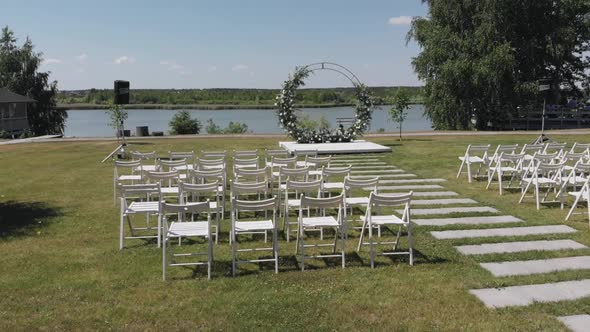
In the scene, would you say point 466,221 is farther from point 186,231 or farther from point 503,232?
point 186,231

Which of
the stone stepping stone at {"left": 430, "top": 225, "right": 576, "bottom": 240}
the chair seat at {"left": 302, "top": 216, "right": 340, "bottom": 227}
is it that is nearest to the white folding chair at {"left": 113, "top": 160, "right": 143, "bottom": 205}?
the chair seat at {"left": 302, "top": 216, "right": 340, "bottom": 227}

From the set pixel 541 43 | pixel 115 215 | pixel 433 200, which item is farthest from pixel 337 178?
pixel 541 43

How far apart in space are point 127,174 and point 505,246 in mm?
9314

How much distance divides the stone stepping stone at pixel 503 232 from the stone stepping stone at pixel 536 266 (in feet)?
3.33

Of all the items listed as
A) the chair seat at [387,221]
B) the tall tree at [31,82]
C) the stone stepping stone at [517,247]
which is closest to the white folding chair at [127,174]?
the chair seat at [387,221]

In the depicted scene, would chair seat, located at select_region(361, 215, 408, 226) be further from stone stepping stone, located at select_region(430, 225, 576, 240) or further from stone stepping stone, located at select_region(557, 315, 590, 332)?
stone stepping stone, located at select_region(557, 315, 590, 332)

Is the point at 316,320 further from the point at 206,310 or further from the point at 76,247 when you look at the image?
the point at 76,247

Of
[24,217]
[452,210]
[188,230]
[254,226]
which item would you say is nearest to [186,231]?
[188,230]

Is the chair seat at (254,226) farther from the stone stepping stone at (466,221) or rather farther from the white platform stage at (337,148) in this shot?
the white platform stage at (337,148)

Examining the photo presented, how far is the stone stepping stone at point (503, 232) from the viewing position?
6.50m

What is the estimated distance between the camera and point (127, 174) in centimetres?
1249

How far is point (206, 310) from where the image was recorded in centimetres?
439

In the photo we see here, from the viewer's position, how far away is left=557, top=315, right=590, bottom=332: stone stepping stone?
3926mm

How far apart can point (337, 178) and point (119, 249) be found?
20.4 feet
